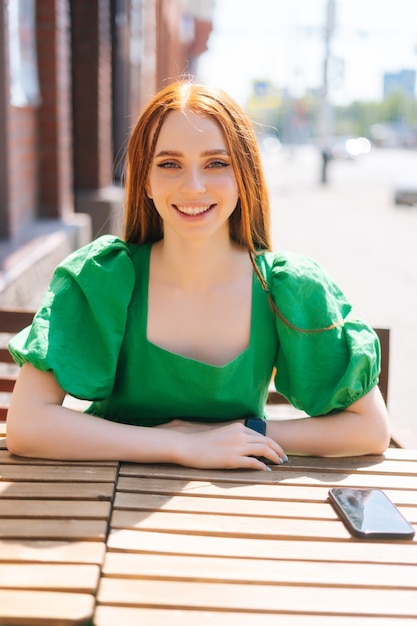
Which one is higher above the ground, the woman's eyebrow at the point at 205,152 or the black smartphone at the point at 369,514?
the woman's eyebrow at the point at 205,152

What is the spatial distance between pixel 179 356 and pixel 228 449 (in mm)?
298

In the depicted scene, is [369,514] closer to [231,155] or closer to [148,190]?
[231,155]

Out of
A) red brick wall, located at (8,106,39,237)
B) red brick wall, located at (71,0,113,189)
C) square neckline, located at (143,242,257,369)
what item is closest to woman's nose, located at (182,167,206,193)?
square neckline, located at (143,242,257,369)

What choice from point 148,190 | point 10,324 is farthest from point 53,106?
point 148,190

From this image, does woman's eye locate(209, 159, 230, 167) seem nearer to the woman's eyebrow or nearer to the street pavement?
the woman's eyebrow

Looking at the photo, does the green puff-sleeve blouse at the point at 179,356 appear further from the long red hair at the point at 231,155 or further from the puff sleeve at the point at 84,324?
the long red hair at the point at 231,155

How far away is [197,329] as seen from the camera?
6.95 feet

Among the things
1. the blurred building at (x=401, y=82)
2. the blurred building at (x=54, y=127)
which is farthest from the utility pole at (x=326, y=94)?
the blurred building at (x=401, y=82)

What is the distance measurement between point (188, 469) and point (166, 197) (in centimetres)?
66

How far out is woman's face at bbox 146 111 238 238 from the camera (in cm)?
201

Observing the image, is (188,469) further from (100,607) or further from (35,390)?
(100,607)

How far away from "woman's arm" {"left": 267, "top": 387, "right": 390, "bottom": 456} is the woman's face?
1.75 feet

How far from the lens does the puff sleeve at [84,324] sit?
1.99 m

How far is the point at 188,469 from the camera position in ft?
6.06
